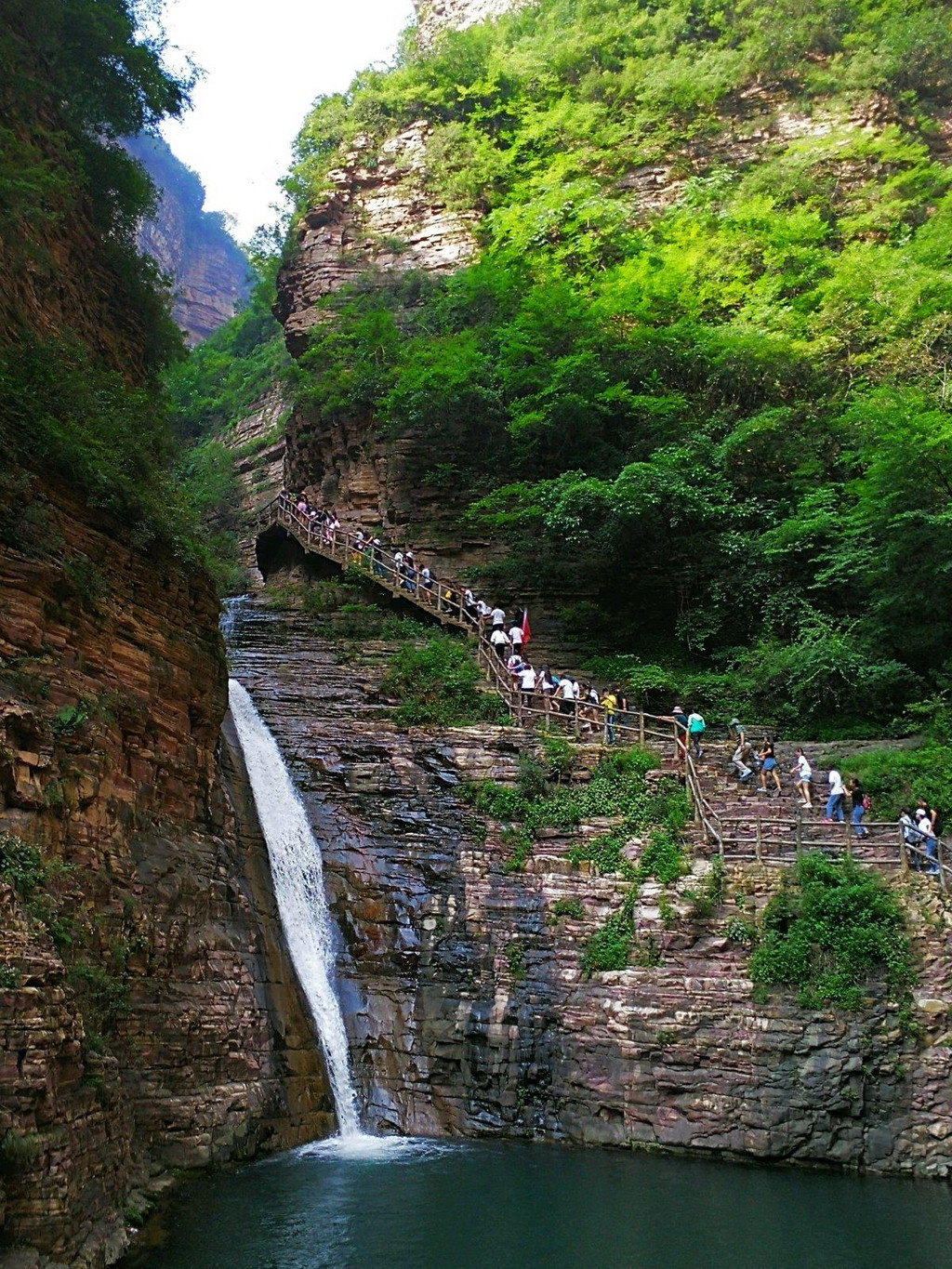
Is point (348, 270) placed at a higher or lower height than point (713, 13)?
lower

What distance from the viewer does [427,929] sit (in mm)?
17219

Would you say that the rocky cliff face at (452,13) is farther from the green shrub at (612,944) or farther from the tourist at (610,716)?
the green shrub at (612,944)

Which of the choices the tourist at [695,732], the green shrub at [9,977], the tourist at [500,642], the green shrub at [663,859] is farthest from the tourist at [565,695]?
the green shrub at [9,977]

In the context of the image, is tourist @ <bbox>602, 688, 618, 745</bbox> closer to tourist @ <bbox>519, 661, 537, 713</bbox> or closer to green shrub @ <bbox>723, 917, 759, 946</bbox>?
tourist @ <bbox>519, 661, 537, 713</bbox>

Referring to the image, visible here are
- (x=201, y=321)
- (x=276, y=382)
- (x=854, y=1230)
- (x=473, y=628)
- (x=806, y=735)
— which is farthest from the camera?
(x=201, y=321)

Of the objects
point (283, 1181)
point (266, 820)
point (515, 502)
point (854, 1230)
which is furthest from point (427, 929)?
point (515, 502)

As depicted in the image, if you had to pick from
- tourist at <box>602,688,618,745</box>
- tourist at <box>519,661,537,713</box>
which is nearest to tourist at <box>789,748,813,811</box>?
tourist at <box>602,688,618,745</box>

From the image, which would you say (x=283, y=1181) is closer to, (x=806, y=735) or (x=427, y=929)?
(x=427, y=929)

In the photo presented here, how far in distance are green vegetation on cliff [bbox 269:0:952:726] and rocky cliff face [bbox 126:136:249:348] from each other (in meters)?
44.7

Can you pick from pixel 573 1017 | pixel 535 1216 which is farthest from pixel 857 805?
pixel 535 1216

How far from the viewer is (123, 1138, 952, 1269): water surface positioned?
10055mm

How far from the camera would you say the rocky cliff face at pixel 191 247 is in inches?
3253

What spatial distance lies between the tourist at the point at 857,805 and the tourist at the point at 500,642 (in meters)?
8.57

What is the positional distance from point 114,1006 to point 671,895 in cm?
899
